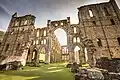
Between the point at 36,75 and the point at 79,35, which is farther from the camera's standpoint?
the point at 79,35

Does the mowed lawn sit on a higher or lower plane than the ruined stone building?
lower

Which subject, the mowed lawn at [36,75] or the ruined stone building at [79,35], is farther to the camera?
the ruined stone building at [79,35]

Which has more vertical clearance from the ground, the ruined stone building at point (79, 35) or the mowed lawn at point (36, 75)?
the ruined stone building at point (79, 35)

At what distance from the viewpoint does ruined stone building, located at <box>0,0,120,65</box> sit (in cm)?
1791

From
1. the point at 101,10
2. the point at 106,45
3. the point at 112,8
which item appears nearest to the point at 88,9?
the point at 101,10

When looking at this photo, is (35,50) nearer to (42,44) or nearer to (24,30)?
(42,44)

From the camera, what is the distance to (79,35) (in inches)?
938

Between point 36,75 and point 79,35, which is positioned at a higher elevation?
point 79,35

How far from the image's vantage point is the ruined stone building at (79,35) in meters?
17.9

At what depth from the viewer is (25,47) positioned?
22953mm

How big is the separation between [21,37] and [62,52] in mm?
18475

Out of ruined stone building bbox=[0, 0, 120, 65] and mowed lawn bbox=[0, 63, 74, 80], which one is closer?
mowed lawn bbox=[0, 63, 74, 80]

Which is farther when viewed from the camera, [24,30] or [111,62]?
[24,30]

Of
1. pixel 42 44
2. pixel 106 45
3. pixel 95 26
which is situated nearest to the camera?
pixel 106 45
